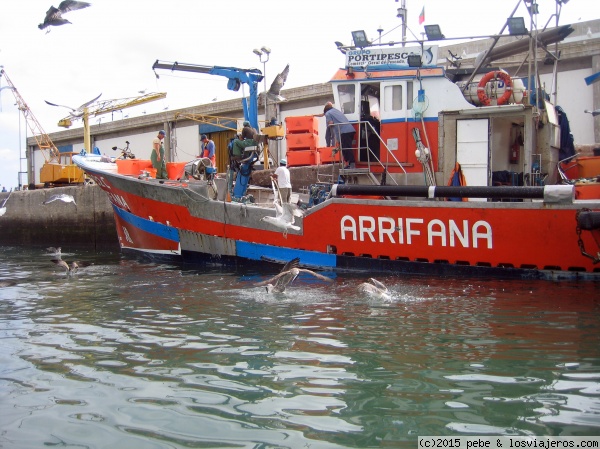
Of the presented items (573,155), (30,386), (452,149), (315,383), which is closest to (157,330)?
(30,386)

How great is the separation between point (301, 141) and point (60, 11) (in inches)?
241

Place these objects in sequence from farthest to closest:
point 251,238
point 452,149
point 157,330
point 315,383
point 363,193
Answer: point 251,238, point 452,149, point 363,193, point 157,330, point 315,383

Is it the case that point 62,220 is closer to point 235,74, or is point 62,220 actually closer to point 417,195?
point 235,74

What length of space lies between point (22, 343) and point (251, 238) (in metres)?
5.56

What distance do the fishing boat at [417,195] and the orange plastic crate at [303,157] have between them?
155 cm

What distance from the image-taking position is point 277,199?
10.2m

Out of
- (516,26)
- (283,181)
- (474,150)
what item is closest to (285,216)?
(283,181)

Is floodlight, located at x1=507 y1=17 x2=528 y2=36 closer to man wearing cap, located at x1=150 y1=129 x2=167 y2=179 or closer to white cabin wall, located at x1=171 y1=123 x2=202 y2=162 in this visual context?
man wearing cap, located at x1=150 y1=129 x2=167 y2=179

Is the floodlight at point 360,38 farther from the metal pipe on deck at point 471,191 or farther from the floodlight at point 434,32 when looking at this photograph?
the metal pipe on deck at point 471,191

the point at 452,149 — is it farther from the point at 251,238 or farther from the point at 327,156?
the point at 251,238

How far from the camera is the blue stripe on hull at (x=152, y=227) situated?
11.7 m

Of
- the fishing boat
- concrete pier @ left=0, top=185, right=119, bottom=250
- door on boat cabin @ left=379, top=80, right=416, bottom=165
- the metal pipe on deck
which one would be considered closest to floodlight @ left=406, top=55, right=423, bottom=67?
the fishing boat

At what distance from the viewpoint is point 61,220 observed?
21359 mm

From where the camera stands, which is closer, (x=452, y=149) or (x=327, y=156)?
(x=452, y=149)
